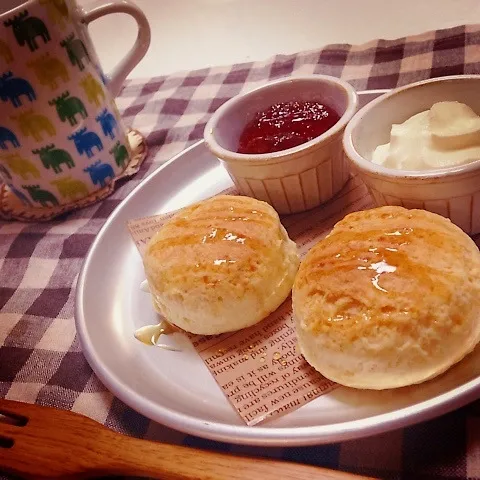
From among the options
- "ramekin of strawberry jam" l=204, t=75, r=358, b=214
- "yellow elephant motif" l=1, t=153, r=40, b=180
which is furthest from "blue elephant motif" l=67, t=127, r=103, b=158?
"ramekin of strawberry jam" l=204, t=75, r=358, b=214

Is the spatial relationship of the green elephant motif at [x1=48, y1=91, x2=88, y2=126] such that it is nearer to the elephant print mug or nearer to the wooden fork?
the elephant print mug

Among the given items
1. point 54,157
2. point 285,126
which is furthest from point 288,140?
point 54,157

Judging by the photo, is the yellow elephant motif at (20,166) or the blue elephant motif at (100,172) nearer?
the yellow elephant motif at (20,166)

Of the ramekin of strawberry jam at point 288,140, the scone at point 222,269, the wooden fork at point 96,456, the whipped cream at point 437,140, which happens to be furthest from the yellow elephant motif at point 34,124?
the whipped cream at point 437,140

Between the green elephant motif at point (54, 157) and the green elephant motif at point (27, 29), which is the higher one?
the green elephant motif at point (27, 29)

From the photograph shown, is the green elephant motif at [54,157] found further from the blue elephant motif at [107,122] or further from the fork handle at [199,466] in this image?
the fork handle at [199,466]

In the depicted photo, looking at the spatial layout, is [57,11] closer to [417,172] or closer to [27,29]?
[27,29]
